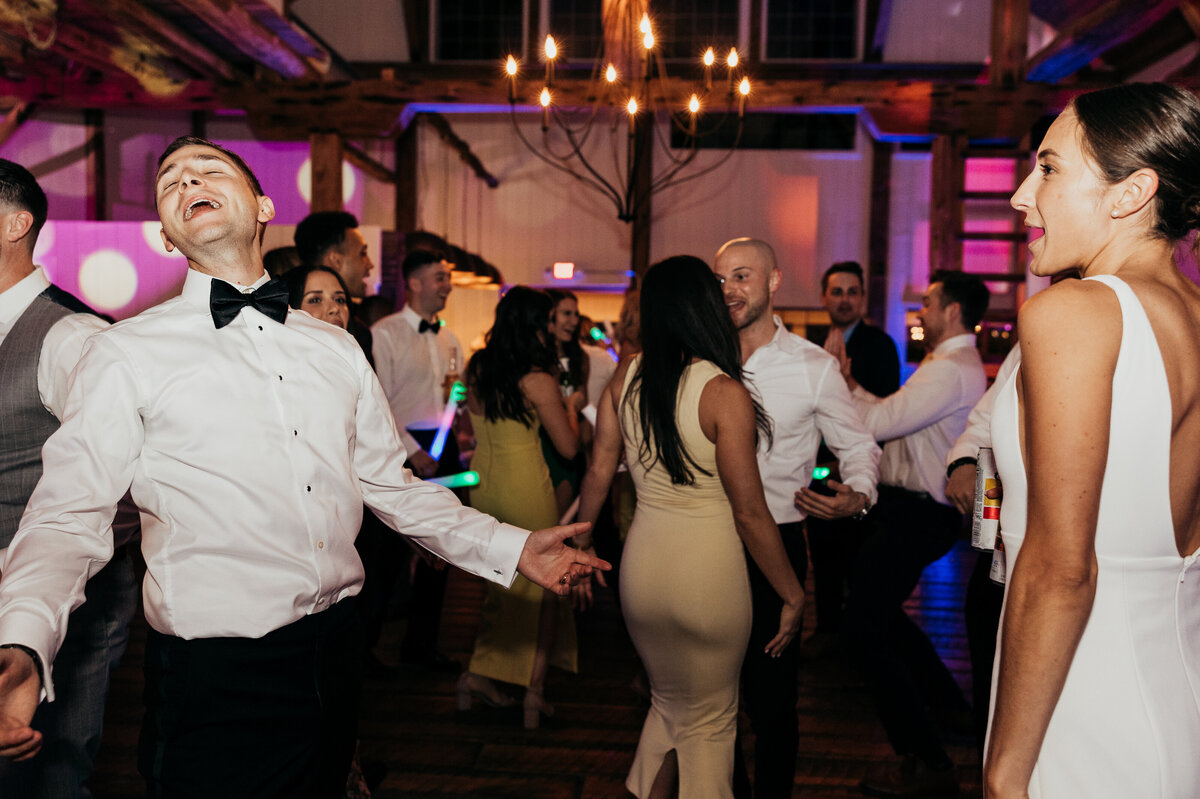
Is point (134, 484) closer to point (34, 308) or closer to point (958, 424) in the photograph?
A: point (34, 308)

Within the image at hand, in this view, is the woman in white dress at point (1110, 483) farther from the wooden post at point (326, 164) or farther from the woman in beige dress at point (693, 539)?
the wooden post at point (326, 164)

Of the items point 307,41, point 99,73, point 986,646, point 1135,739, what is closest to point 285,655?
point 1135,739

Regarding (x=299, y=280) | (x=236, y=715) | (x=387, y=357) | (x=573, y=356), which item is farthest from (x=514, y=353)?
(x=236, y=715)

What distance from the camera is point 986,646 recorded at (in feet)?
8.08

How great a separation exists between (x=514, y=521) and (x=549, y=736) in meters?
0.79

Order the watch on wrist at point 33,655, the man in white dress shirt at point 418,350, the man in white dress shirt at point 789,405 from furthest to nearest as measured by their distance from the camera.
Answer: the man in white dress shirt at point 418,350 < the man in white dress shirt at point 789,405 < the watch on wrist at point 33,655

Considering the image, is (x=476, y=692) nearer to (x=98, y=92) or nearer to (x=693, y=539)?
(x=693, y=539)

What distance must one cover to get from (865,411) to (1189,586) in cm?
200

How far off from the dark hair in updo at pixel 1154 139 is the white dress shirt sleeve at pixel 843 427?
1.42 meters

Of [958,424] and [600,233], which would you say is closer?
[958,424]

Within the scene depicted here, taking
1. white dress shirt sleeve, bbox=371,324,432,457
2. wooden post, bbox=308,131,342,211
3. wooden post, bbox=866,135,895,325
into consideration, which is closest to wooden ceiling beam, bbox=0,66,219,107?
wooden post, bbox=308,131,342,211

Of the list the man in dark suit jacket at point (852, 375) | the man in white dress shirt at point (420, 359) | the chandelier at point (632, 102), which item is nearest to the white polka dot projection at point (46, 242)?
the chandelier at point (632, 102)

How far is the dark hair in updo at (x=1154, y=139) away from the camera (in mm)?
1084

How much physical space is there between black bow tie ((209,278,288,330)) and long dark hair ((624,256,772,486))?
90 centimetres
